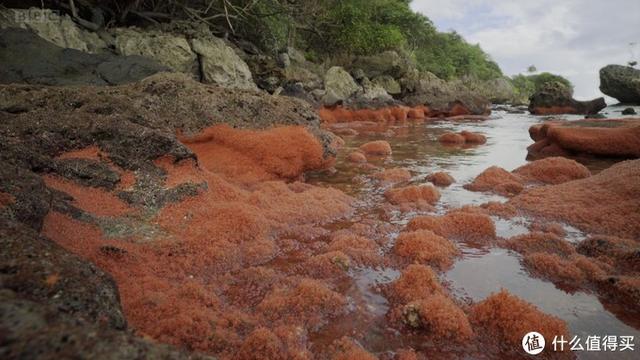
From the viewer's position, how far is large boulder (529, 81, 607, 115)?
29812 mm

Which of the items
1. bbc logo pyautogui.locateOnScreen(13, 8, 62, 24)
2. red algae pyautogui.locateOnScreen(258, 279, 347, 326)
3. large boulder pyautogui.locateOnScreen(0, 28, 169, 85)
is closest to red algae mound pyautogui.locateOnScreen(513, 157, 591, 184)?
red algae pyautogui.locateOnScreen(258, 279, 347, 326)

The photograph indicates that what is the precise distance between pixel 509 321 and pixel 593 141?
881cm

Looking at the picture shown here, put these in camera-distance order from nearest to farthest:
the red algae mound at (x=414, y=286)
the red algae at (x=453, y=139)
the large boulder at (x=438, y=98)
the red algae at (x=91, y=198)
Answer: the red algae mound at (x=414, y=286) → the red algae at (x=91, y=198) → the red algae at (x=453, y=139) → the large boulder at (x=438, y=98)

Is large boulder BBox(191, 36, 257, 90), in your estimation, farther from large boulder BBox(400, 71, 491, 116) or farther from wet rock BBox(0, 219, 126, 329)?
large boulder BBox(400, 71, 491, 116)

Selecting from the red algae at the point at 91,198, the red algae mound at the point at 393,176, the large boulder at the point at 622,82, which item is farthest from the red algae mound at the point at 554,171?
the large boulder at the point at 622,82

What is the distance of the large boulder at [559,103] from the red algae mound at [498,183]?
28.8 meters

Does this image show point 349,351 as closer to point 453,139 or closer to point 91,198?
point 91,198

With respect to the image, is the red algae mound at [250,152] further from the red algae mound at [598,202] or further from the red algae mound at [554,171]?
the red algae mound at [554,171]

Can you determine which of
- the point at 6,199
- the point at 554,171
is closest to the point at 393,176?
the point at 554,171

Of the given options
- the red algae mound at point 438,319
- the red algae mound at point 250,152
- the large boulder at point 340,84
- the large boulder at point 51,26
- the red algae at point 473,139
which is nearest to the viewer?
the red algae mound at point 438,319

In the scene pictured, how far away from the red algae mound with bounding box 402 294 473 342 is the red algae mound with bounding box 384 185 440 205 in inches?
116

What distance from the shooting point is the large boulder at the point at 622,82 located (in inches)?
1416

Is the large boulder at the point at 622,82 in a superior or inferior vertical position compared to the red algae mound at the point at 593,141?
superior

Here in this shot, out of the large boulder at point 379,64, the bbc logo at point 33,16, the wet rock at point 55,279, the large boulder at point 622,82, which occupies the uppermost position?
the large boulder at point 622,82
